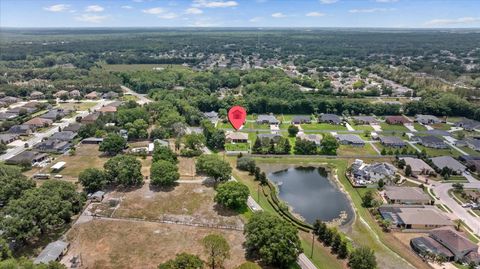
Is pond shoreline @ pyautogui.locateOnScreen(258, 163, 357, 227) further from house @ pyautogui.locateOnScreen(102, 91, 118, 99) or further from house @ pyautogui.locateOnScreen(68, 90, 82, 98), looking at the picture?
house @ pyautogui.locateOnScreen(68, 90, 82, 98)

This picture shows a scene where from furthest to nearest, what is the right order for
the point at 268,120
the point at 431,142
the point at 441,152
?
1. the point at 268,120
2. the point at 431,142
3. the point at 441,152

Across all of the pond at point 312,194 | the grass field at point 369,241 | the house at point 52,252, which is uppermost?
the house at point 52,252

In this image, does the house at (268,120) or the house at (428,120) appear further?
the house at (428,120)

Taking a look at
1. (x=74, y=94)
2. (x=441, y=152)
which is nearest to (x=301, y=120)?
(x=441, y=152)

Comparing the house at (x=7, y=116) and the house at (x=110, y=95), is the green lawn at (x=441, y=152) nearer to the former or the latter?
the house at (x=110, y=95)

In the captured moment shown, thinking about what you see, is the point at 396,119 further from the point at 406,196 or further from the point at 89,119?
the point at 89,119

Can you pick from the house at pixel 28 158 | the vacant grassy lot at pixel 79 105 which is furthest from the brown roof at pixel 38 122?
the house at pixel 28 158
